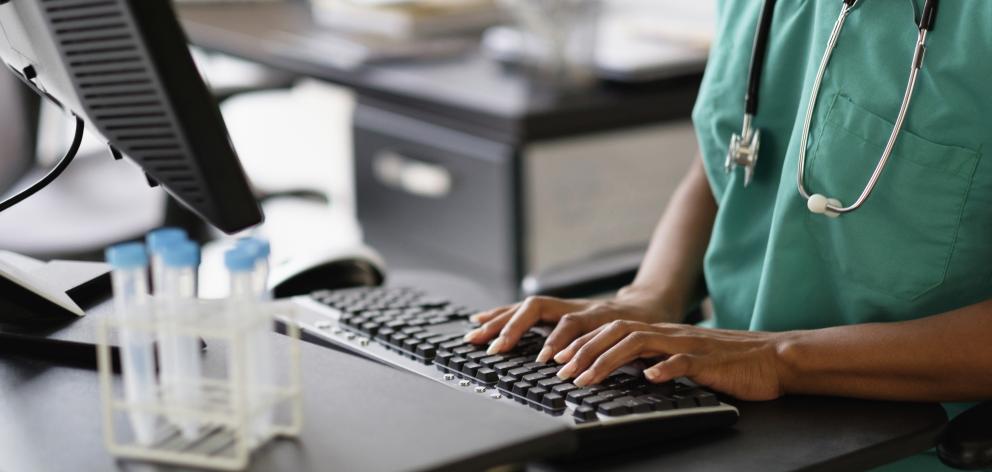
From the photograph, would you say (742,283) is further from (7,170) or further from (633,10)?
(633,10)

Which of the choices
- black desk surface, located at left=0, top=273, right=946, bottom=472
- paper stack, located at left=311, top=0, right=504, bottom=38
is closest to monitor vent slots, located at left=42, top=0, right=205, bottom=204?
black desk surface, located at left=0, top=273, right=946, bottom=472

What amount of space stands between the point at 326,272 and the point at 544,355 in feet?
1.16

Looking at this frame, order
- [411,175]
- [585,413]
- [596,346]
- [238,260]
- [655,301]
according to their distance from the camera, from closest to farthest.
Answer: [238,260] < [585,413] < [596,346] < [655,301] < [411,175]

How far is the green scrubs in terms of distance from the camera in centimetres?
93

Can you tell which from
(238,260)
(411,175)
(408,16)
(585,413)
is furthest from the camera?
(408,16)

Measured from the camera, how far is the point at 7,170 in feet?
6.63

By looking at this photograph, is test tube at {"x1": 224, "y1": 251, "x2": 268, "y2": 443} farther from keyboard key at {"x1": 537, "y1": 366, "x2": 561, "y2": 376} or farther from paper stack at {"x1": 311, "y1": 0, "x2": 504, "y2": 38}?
paper stack at {"x1": 311, "y1": 0, "x2": 504, "y2": 38}

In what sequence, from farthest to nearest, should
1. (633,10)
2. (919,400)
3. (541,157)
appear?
(633,10) < (541,157) < (919,400)

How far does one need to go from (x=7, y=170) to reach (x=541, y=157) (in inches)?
36.7

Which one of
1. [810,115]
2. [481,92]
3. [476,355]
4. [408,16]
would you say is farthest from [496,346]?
[408,16]

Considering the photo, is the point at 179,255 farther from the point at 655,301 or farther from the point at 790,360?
the point at 655,301

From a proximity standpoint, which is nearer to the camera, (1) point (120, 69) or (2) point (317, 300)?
(1) point (120, 69)

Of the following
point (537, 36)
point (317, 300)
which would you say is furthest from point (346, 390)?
point (537, 36)

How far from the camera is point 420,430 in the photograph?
2.26 feet
